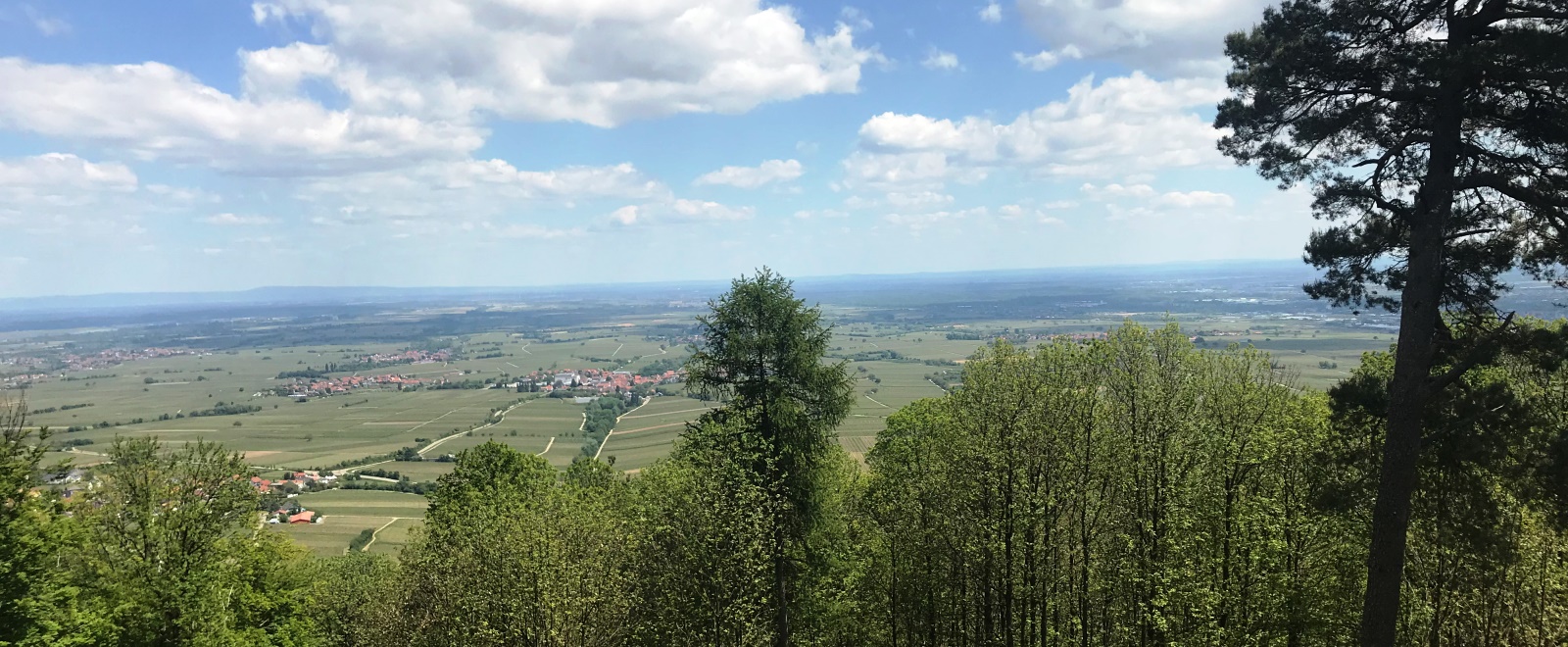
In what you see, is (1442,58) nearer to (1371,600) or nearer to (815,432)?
(1371,600)

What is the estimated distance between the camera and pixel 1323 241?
551 inches

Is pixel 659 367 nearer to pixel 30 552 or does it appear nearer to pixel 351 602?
pixel 351 602

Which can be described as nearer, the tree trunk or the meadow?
the tree trunk

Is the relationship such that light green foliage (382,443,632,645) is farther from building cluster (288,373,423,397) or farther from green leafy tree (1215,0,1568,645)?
building cluster (288,373,423,397)

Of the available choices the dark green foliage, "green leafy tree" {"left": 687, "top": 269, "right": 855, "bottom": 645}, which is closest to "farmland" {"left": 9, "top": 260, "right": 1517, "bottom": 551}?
the dark green foliage

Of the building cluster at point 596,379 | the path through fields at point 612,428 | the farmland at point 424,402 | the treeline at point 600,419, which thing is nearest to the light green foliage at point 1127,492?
the farmland at point 424,402

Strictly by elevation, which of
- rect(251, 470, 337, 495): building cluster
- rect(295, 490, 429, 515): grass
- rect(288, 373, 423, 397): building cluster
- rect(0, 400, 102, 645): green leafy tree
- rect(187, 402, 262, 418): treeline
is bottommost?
rect(295, 490, 429, 515): grass

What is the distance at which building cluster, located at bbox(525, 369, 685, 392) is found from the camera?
154 metres

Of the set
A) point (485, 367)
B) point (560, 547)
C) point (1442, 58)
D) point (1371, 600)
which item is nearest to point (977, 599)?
point (1371, 600)

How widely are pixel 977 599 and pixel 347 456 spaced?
338 feet

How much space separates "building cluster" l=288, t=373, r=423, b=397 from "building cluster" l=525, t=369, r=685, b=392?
3044 cm

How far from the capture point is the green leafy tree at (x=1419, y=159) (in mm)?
11281

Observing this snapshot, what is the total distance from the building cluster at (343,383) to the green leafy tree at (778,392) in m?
167

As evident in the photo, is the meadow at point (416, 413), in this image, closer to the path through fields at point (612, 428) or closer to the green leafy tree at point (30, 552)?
the path through fields at point (612, 428)
